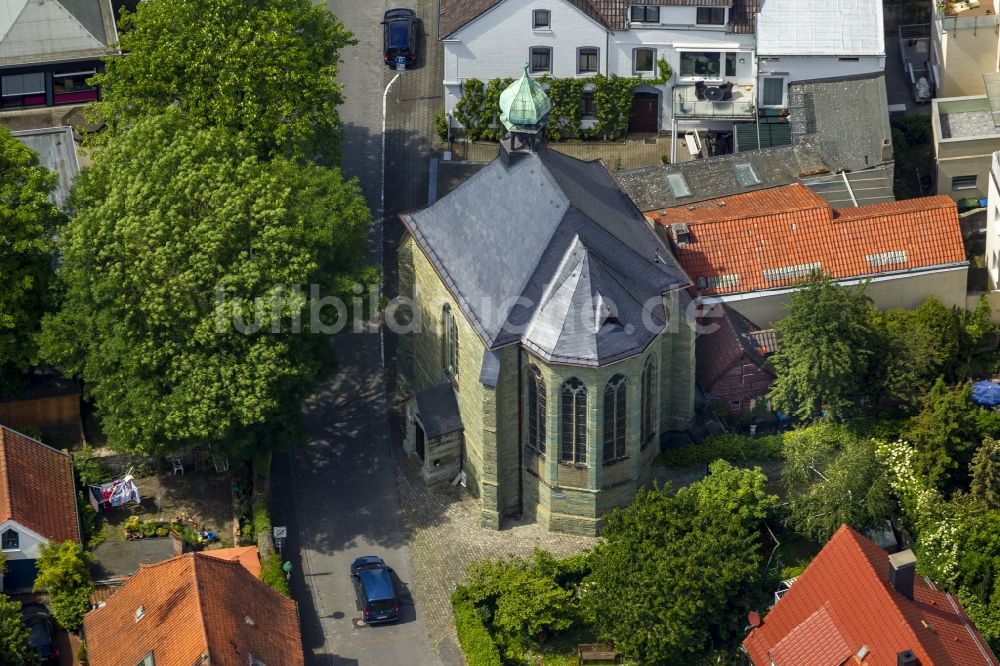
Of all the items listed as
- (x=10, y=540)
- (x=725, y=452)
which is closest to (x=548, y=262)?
(x=725, y=452)

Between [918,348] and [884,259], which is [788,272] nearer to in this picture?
[884,259]

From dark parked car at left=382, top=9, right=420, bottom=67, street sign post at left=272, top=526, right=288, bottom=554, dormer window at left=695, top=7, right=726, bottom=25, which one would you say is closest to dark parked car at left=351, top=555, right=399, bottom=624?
street sign post at left=272, top=526, right=288, bottom=554

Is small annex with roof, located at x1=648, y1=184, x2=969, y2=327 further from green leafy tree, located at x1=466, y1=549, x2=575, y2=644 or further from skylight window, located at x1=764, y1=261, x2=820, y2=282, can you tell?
green leafy tree, located at x1=466, y1=549, x2=575, y2=644

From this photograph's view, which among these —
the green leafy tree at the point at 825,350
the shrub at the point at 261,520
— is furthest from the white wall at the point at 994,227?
the shrub at the point at 261,520

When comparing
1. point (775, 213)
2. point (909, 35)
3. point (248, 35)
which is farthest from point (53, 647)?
point (909, 35)

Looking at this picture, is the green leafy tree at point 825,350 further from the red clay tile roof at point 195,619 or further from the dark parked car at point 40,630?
the dark parked car at point 40,630

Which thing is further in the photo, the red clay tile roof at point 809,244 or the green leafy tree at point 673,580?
the red clay tile roof at point 809,244
